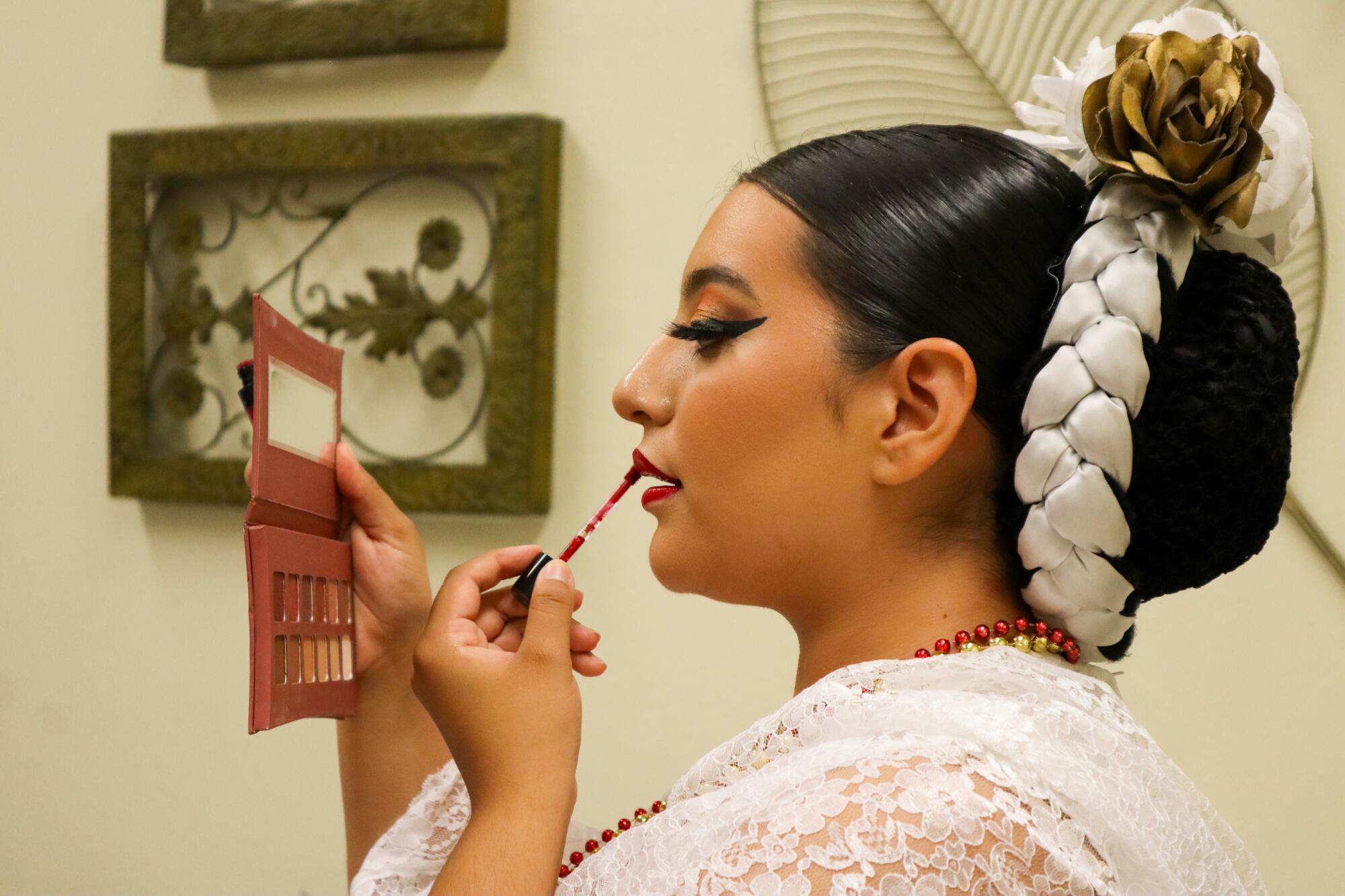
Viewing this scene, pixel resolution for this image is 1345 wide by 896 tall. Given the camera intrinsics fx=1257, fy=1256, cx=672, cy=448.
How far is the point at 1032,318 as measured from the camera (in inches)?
31.9

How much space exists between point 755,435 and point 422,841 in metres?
0.47

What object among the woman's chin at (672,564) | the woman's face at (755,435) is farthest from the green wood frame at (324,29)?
the woman's chin at (672,564)

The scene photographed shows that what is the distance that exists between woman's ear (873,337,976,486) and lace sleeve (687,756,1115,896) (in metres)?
0.21

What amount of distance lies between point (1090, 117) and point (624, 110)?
87 centimetres

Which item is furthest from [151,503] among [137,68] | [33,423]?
[137,68]

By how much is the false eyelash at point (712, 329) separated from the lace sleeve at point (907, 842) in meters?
0.31

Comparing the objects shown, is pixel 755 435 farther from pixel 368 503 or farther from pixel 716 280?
pixel 368 503

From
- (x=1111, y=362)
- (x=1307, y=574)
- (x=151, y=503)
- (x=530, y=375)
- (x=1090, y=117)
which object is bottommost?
(x=151, y=503)

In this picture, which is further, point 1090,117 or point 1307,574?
point 1307,574

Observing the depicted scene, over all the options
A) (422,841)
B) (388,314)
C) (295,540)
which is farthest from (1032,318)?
(388,314)

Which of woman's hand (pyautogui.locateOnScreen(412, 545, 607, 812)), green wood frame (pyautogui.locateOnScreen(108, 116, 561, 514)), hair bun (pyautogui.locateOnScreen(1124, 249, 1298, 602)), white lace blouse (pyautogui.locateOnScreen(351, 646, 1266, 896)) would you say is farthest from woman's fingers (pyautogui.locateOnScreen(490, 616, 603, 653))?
green wood frame (pyautogui.locateOnScreen(108, 116, 561, 514))

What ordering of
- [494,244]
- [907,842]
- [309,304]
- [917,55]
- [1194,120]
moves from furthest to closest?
[309,304] → [494,244] → [917,55] → [1194,120] → [907,842]

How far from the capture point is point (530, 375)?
152 centimetres

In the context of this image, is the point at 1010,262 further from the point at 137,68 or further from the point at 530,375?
the point at 137,68
